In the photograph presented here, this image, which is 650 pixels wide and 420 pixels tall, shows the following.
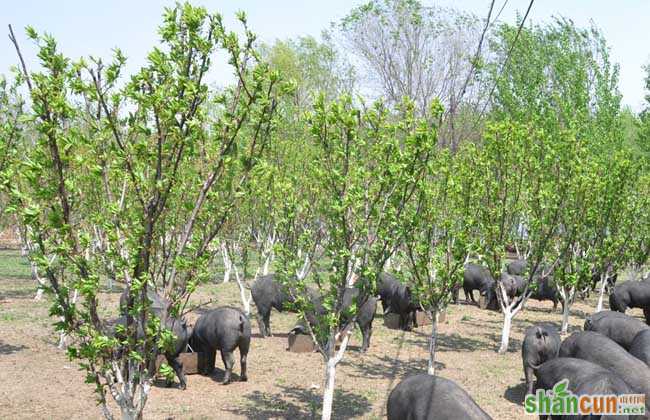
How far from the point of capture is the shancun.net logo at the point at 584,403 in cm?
956

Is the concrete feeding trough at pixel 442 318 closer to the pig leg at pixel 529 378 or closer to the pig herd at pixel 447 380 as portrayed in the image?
the pig herd at pixel 447 380

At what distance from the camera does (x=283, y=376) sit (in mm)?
15047

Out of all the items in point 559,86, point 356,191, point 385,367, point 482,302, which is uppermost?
point 559,86

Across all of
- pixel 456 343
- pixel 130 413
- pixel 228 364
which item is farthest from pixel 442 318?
pixel 130 413

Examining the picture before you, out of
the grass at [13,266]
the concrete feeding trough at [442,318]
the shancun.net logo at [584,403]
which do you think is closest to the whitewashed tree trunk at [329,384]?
the shancun.net logo at [584,403]

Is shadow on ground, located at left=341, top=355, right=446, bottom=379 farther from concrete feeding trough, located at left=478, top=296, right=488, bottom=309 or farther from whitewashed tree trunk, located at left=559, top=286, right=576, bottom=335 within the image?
concrete feeding trough, located at left=478, top=296, right=488, bottom=309

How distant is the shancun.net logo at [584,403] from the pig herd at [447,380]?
118mm

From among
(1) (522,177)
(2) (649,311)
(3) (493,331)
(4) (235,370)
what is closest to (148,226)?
(4) (235,370)

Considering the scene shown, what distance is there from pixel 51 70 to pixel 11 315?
57.6ft

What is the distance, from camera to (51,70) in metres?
6.25

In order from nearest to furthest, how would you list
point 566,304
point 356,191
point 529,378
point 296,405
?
point 356,191, point 296,405, point 529,378, point 566,304

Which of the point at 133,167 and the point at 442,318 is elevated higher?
the point at 133,167

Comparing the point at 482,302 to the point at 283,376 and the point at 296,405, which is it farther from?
the point at 296,405

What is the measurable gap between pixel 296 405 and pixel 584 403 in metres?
5.74
